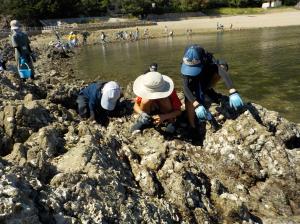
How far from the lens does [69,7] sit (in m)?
79.2

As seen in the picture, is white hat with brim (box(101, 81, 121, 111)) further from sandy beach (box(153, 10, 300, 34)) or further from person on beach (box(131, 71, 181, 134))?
sandy beach (box(153, 10, 300, 34))

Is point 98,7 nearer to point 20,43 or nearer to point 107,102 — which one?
point 20,43

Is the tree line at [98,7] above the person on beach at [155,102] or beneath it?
beneath

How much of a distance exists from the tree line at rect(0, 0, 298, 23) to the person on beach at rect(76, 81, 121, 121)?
6905 cm

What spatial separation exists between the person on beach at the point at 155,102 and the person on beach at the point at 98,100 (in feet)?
2.22

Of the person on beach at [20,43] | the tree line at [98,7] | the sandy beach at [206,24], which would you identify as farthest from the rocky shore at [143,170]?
the tree line at [98,7]

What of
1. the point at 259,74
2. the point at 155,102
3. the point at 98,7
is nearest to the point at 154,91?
the point at 155,102

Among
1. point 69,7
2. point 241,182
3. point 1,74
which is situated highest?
point 1,74

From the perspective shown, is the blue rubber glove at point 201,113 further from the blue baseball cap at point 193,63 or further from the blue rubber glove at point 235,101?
the blue baseball cap at point 193,63

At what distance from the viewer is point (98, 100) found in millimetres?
8531

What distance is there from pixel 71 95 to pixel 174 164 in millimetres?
4027

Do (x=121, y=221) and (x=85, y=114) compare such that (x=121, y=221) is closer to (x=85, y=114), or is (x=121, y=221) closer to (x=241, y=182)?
(x=241, y=182)

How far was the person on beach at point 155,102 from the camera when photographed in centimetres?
730

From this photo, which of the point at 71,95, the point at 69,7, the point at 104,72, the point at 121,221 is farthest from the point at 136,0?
the point at 121,221
